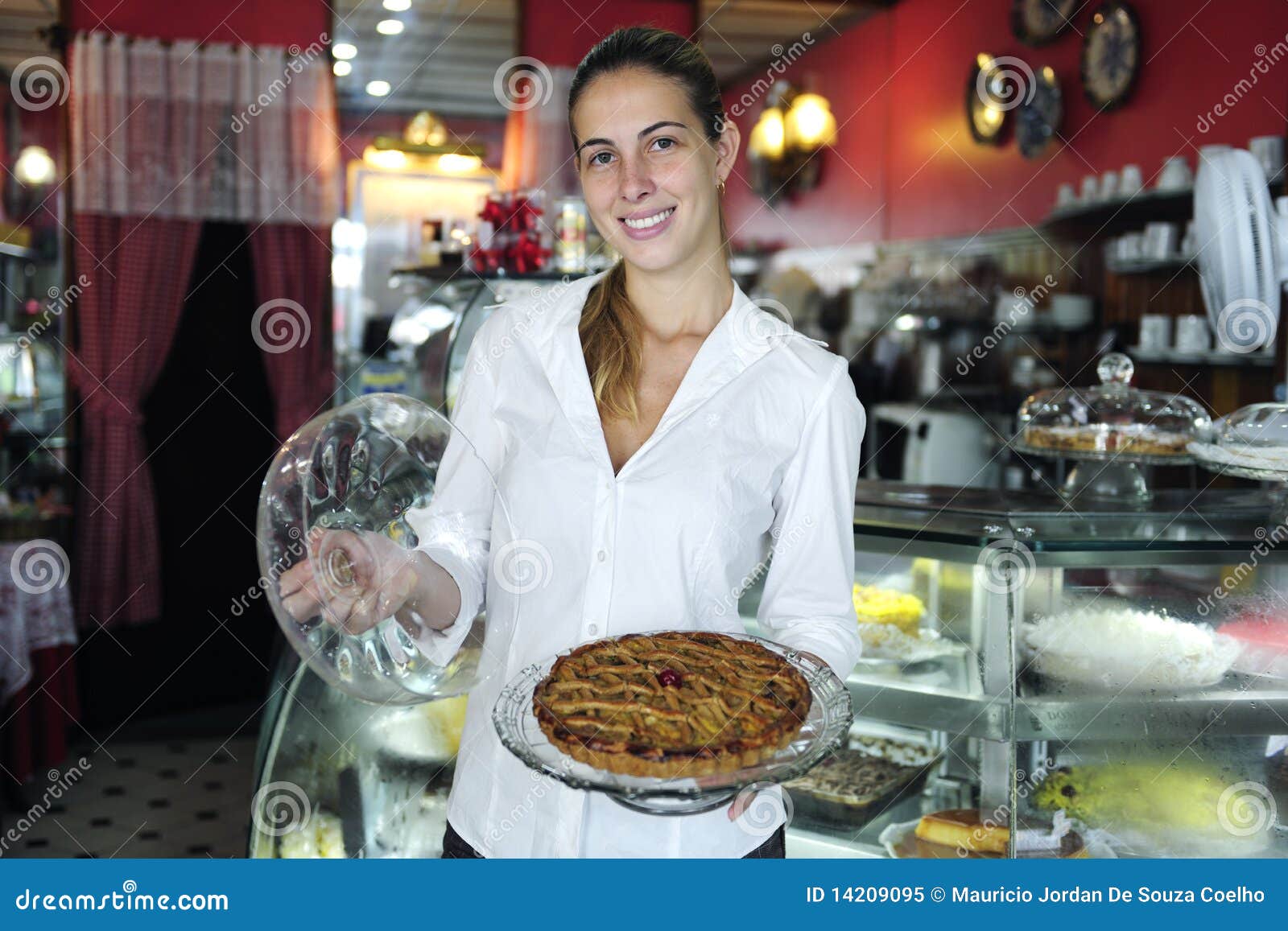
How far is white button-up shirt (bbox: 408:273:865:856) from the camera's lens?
1.60 m

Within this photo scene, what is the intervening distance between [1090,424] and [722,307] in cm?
138

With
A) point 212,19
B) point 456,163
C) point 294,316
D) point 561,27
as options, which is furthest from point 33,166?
point 561,27

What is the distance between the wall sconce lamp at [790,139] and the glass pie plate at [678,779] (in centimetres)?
756

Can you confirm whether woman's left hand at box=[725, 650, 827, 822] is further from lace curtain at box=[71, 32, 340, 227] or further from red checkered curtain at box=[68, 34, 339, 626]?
lace curtain at box=[71, 32, 340, 227]

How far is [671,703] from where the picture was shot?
1446mm

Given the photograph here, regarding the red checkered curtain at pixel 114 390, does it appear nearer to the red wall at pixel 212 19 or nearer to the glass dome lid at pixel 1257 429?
the red wall at pixel 212 19

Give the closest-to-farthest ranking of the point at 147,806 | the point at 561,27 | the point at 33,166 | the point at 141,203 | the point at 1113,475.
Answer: the point at 1113,475, the point at 147,806, the point at 141,203, the point at 33,166, the point at 561,27

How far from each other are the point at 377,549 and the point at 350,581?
5 cm

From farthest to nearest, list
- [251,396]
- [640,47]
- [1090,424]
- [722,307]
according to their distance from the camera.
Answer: [251,396], [1090,424], [722,307], [640,47]

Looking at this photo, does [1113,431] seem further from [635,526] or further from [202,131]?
[202,131]

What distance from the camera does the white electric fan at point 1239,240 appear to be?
2877 millimetres

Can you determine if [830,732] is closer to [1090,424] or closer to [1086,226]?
[1090,424]

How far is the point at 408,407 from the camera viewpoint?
1427mm
